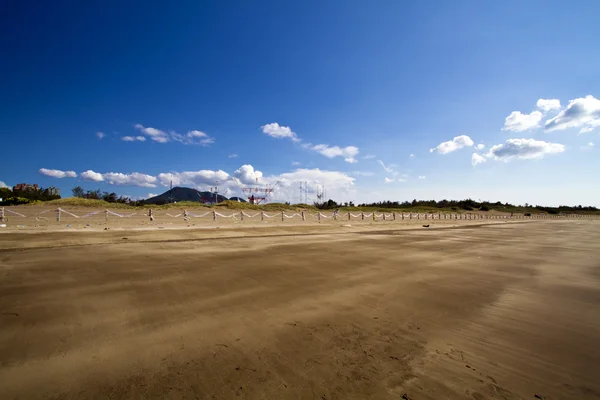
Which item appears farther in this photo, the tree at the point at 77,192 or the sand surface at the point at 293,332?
the tree at the point at 77,192

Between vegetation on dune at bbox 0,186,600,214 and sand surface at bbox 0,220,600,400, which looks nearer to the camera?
sand surface at bbox 0,220,600,400

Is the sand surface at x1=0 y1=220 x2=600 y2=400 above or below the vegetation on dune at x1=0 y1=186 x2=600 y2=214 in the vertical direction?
below

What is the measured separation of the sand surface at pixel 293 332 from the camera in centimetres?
271

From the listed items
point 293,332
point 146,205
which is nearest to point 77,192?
point 146,205

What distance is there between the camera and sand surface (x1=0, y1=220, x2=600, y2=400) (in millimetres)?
2715

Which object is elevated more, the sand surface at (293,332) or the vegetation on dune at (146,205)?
the vegetation on dune at (146,205)

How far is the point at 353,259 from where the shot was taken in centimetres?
961

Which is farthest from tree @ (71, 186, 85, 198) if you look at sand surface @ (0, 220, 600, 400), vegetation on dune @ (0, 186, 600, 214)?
sand surface @ (0, 220, 600, 400)

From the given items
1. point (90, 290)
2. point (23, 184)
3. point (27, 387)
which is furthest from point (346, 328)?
point (23, 184)

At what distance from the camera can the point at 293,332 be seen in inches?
155

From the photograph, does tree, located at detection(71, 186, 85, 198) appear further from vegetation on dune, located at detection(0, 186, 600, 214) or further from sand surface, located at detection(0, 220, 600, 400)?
sand surface, located at detection(0, 220, 600, 400)

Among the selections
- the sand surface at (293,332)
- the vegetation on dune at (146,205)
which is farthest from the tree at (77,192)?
the sand surface at (293,332)

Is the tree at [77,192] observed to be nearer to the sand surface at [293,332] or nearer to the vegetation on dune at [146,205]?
the vegetation on dune at [146,205]

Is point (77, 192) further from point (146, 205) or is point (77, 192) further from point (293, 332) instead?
point (293, 332)
